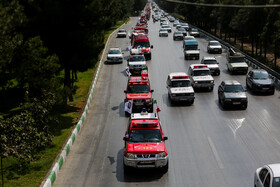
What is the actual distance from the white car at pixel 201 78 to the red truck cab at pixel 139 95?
18.5 ft

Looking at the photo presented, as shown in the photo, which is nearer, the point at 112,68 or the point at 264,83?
the point at 264,83

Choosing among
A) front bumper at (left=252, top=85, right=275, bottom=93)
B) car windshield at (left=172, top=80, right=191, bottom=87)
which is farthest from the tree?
front bumper at (left=252, top=85, right=275, bottom=93)

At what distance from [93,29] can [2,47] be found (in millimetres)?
12233

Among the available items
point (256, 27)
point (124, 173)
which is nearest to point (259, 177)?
point (124, 173)

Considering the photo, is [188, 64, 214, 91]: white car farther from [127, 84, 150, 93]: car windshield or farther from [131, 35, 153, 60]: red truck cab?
Answer: [131, 35, 153, 60]: red truck cab

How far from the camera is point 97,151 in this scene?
65.1 ft

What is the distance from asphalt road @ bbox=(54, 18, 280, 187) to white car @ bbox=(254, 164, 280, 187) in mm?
2237

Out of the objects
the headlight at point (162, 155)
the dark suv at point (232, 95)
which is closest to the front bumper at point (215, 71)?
the dark suv at point (232, 95)

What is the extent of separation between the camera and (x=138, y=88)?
2764cm

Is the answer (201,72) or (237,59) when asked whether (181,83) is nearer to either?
(201,72)

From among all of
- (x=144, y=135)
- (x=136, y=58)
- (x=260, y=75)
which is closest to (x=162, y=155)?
(x=144, y=135)

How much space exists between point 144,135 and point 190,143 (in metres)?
4.19

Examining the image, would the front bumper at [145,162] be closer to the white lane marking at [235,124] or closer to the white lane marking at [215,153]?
the white lane marking at [215,153]

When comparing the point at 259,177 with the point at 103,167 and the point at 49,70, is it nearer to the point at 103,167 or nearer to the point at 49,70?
the point at 103,167
